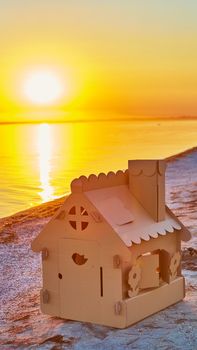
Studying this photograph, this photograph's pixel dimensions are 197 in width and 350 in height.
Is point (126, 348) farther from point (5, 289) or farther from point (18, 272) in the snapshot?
point (18, 272)

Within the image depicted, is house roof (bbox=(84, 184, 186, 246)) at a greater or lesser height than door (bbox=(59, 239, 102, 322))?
greater

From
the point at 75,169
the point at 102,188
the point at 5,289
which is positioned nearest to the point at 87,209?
the point at 102,188

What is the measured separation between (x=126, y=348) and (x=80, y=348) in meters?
0.40

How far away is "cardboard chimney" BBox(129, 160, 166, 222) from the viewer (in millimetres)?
6109

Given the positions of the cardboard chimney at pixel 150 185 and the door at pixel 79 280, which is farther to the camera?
the cardboard chimney at pixel 150 185

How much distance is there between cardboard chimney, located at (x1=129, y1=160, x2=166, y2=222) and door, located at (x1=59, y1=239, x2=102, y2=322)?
0.81m

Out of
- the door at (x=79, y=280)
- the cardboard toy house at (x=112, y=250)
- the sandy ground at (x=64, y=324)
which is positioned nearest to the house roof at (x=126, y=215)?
the cardboard toy house at (x=112, y=250)

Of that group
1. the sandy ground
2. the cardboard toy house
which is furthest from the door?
the sandy ground

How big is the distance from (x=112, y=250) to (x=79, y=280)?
1.73 ft

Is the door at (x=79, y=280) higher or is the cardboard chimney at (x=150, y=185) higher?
the cardboard chimney at (x=150, y=185)

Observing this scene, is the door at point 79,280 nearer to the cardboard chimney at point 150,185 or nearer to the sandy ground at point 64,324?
the sandy ground at point 64,324

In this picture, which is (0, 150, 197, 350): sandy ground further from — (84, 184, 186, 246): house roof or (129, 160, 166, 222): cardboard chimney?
(129, 160, 166, 222): cardboard chimney

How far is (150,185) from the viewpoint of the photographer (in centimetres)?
612

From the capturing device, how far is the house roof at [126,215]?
5.64m
